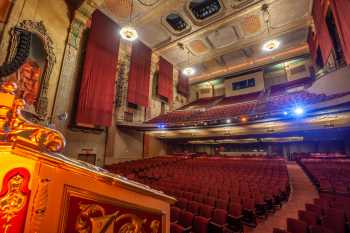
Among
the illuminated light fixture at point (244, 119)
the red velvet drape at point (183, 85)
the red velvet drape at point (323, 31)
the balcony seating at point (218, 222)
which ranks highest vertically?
the red velvet drape at point (183, 85)

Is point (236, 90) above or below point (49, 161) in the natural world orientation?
above

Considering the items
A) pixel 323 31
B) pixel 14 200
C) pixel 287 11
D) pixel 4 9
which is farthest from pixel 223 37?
pixel 14 200

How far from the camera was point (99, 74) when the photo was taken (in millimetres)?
7465

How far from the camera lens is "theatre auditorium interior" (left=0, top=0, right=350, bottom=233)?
1.96 feet

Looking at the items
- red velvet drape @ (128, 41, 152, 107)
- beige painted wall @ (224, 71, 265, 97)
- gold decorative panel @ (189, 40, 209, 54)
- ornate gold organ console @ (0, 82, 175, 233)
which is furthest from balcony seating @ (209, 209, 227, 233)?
beige painted wall @ (224, 71, 265, 97)

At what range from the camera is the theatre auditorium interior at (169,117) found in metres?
0.60

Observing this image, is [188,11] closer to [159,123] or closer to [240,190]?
[159,123]

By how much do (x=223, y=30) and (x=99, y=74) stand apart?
21.8ft

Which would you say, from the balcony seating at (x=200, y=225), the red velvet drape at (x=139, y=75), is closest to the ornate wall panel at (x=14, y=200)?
the balcony seating at (x=200, y=225)

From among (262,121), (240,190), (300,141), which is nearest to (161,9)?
(262,121)

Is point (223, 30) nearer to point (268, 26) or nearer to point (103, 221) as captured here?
point (268, 26)

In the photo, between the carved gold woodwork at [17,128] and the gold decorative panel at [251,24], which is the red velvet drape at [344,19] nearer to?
the gold decorative panel at [251,24]

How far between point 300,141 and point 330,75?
518cm

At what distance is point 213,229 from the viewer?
2.33 meters
